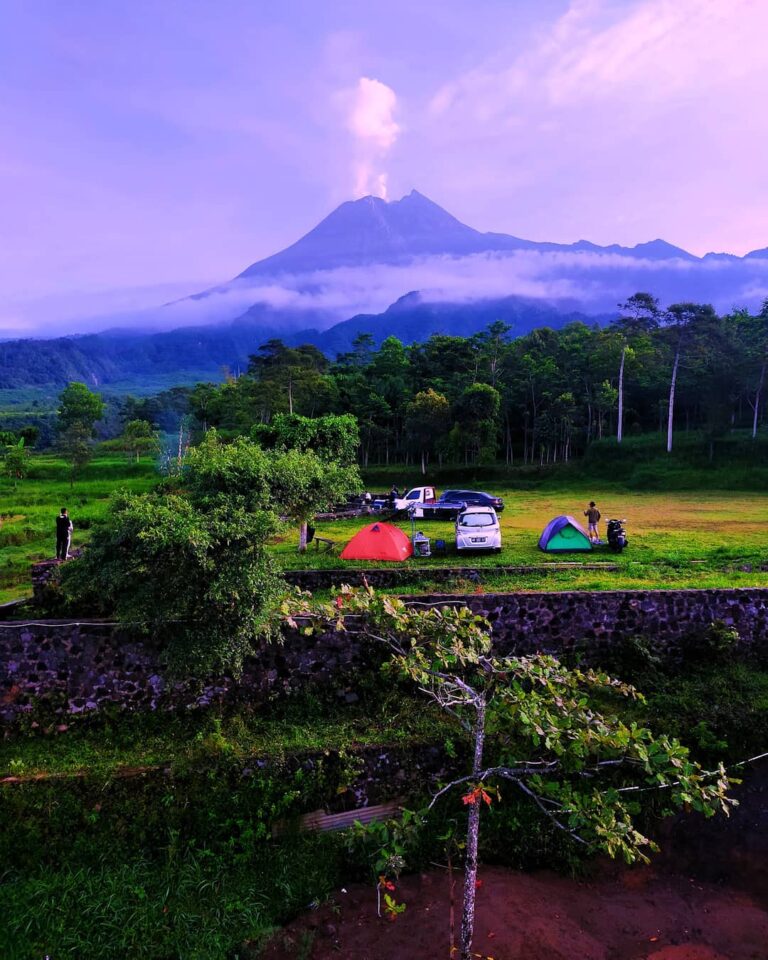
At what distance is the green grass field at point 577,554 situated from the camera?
10.3m

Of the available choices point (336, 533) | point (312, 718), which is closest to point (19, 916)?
point (312, 718)

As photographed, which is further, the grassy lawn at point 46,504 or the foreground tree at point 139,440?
the foreground tree at point 139,440

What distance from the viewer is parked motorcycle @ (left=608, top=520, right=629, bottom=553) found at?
12109 mm

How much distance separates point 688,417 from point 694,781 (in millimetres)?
36635

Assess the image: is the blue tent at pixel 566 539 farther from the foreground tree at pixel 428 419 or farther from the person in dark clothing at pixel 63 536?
the foreground tree at pixel 428 419

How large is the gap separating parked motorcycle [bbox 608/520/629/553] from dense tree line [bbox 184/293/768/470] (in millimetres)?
19166

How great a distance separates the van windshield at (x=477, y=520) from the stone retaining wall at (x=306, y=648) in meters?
4.12

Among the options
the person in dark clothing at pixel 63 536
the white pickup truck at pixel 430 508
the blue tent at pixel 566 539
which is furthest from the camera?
the white pickup truck at pixel 430 508

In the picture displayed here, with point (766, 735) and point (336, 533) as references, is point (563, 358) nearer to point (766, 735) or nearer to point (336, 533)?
point (336, 533)

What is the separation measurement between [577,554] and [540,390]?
24.5 m

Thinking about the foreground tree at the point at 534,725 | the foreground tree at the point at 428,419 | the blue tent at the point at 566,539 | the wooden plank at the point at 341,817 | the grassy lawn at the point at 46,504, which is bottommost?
the wooden plank at the point at 341,817

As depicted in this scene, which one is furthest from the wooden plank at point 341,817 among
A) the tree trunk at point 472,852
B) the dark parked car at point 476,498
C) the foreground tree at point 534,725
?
the dark parked car at point 476,498

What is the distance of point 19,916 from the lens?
5277 mm

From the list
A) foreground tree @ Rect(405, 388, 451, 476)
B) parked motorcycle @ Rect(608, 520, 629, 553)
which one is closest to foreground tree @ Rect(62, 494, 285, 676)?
parked motorcycle @ Rect(608, 520, 629, 553)
